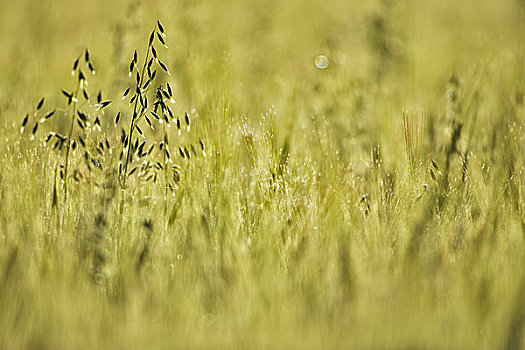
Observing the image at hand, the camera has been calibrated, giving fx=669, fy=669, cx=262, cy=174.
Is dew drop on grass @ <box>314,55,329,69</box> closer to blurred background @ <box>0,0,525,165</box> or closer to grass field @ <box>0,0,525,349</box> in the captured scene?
blurred background @ <box>0,0,525,165</box>

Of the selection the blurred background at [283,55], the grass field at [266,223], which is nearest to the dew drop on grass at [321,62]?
the blurred background at [283,55]

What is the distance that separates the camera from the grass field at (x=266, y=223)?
156 centimetres

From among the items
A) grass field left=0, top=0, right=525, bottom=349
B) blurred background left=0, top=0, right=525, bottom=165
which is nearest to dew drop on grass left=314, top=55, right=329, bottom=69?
blurred background left=0, top=0, right=525, bottom=165

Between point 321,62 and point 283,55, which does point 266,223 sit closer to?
point 321,62

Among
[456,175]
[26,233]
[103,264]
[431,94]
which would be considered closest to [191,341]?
[103,264]

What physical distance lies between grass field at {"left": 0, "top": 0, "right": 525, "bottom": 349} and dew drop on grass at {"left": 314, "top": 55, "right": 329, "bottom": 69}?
0.38 m

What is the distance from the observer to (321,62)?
367cm

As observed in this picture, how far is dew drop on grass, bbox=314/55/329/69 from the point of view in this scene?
3.57 meters

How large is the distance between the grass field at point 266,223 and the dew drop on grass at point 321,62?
380mm

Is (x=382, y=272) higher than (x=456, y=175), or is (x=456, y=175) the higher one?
(x=456, y=175)

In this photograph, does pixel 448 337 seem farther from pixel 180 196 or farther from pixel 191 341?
pixel 180 196

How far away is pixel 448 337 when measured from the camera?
1527 millimetres

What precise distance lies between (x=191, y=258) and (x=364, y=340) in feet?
1.96

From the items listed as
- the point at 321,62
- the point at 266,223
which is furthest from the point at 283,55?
the point at 266,223
